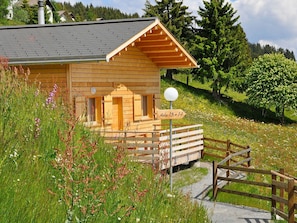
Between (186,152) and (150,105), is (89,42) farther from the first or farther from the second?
(186,152)

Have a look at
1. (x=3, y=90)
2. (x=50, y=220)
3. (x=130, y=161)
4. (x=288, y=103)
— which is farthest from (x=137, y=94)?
(x=288, y=103)

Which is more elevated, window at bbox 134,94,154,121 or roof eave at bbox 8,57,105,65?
roof eave at bbox 8,57,105,65

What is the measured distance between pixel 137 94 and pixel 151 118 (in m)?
1.57

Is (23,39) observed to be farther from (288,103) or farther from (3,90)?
(288,103)

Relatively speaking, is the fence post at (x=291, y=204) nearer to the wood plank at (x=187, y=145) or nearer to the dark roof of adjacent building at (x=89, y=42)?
the wood plank at (x=187, y=145)

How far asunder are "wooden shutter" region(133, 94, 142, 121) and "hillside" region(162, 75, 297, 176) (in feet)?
22.4

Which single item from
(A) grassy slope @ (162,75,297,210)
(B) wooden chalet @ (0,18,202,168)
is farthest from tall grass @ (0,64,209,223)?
(A) grassy slope @ (162,75,297,210)

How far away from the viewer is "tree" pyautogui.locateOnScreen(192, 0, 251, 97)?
46.3 metres

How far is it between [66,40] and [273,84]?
31.9 m

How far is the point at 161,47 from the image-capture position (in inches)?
792

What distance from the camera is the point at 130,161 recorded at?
28.5ft

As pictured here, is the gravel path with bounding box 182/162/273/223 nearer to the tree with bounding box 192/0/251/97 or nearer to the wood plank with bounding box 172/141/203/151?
the wood plank with bounding box 172/141/203/151

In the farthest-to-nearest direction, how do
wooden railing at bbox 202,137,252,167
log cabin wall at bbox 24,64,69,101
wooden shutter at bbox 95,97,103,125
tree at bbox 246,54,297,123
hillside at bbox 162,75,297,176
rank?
tree at bbox 246,54,297,123, hillside at bbox 162,75,297,176, wooden shutter at bbox 95,97,103,125, wooden railing at bbox 202,137,252,167, log cabin wall at bbox 24,64,69,101

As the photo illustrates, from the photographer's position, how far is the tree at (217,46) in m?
46.3
